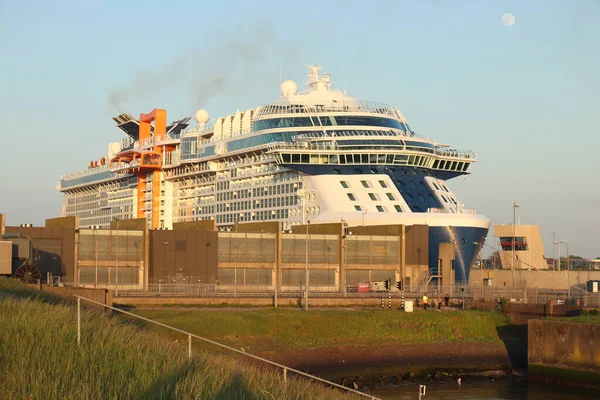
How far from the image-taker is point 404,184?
80.5 meters

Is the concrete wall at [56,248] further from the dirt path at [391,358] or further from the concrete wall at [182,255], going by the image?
the dirt path at [391,358]

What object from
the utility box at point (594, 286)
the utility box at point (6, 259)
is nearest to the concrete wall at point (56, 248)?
the utility box at point (6, 259)

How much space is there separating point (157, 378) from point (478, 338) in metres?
33.1

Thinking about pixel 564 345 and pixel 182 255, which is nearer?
pixel 564 345

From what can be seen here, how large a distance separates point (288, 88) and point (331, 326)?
5185cm

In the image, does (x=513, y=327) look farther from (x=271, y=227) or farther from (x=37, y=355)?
(x=37, y=355)

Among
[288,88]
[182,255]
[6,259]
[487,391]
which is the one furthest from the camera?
[288,88]

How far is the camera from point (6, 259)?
165 feet

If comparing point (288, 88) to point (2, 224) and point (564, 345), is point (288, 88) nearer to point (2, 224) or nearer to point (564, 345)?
point (2, 224)

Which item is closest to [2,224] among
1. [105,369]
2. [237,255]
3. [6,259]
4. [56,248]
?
[56,248]

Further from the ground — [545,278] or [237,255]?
[237,255]

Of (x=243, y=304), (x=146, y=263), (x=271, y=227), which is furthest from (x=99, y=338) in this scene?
(x=271, y=227)

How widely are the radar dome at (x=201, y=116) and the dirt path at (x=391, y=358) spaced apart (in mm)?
64784

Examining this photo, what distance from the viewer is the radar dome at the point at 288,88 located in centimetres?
9368
